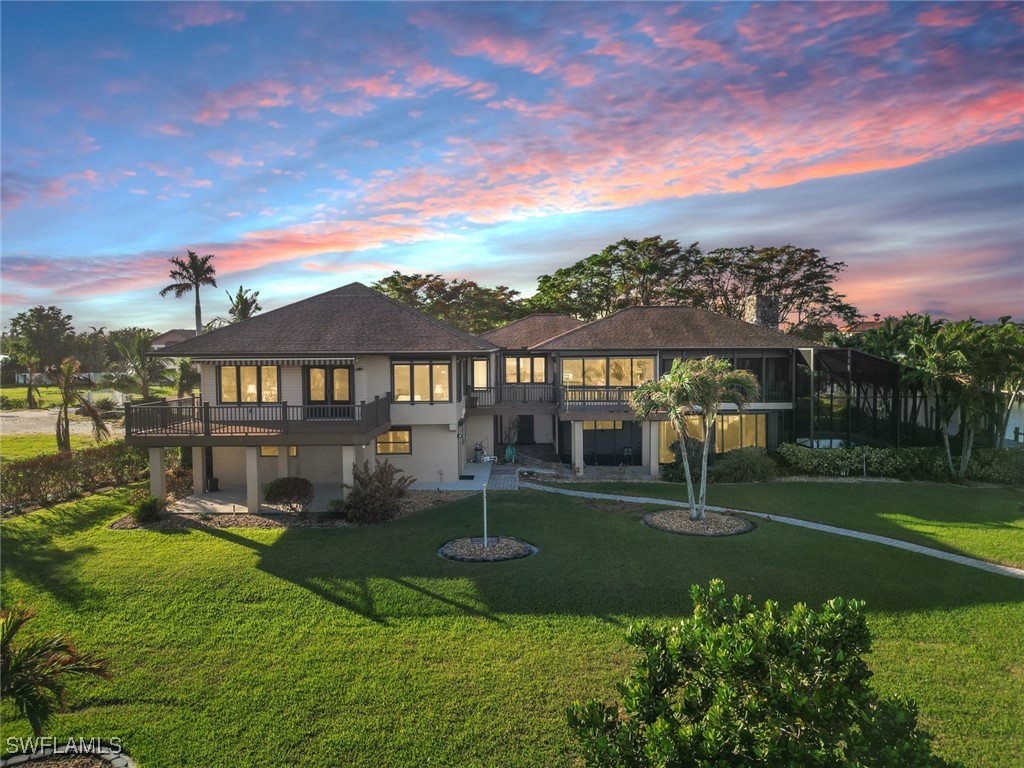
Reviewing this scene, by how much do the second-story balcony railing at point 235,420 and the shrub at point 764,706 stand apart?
15.4 m

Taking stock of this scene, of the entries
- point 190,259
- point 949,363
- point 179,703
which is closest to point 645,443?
point 949,363

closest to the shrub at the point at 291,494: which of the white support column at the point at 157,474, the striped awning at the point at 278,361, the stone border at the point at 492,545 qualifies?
the white support column at the point at 157,474

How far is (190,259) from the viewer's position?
1813 inches

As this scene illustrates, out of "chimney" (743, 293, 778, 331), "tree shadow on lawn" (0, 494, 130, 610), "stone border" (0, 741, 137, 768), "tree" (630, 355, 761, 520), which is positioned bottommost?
"stone border" (0, 741, 137, 768)

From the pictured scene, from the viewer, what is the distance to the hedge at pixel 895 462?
25891mm

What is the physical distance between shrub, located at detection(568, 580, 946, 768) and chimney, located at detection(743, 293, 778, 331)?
5384 cm

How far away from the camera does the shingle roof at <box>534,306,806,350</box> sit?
28469mm

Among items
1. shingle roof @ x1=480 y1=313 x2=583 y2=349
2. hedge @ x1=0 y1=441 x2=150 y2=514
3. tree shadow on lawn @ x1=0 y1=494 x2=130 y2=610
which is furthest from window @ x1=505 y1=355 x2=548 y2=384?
tree shadow on lawn @ x1=0 y1=494 x2=130 y2=610

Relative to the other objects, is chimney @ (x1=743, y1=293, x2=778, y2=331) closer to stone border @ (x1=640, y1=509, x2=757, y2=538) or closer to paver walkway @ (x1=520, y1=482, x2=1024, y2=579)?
paver walkway @ (x1=520, y1=482, x2=1024, y2=579)

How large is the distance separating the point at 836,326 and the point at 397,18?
5442cm

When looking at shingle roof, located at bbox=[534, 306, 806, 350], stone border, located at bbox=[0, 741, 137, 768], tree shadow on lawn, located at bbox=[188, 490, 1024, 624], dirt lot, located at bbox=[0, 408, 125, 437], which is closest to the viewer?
stone border, located at bbox=[0, 741, 137, 768]

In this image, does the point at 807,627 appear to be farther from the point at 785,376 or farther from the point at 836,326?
the point at 836,326

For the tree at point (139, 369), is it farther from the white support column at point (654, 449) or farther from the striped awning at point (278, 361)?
the white support column at point (654, 449)

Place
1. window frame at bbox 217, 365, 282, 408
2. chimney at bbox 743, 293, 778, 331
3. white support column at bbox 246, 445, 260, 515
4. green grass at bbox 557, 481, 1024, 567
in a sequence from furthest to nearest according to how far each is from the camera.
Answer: chimney at bbox 743, 293, 778, 331 < window frame at bbox 217, 365, 282, 408 < white support column at bbox 246, 445, 260, 515 < green grass at bbox 557, 481, 1024, 567
